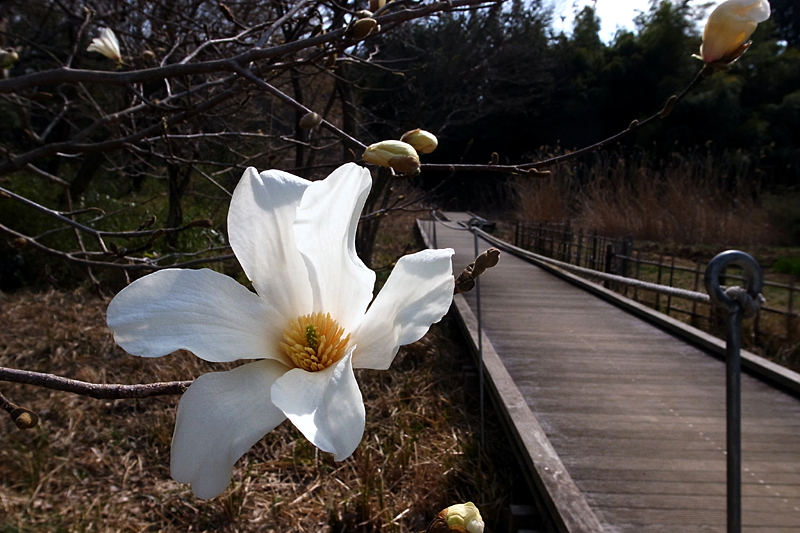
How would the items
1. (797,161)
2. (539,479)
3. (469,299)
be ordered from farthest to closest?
(797,161), (469,299), (539,479)

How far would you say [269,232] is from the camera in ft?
1.73

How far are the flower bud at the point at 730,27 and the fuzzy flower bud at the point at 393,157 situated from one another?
556 mm

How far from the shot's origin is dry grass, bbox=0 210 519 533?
8.05 feet

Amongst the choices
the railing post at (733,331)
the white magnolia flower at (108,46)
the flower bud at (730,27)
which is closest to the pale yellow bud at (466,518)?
the railing post at (733,331)

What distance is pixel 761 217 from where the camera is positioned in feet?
27.8

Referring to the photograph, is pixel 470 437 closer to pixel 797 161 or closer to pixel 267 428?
pixel 267 428

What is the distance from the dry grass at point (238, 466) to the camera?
246 centimetres

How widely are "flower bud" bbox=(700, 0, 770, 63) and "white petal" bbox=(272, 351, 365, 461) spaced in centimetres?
79

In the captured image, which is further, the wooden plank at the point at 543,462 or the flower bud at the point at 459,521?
the wooden plank at the point at 543,462

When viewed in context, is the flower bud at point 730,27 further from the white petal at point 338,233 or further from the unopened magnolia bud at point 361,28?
the white petal at point 338,233

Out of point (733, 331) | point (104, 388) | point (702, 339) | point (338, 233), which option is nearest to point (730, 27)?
point (733, 331)

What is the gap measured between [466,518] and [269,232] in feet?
1.04

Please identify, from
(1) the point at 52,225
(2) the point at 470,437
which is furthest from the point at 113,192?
(2) the point at 470,437

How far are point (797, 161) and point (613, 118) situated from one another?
5215mm
